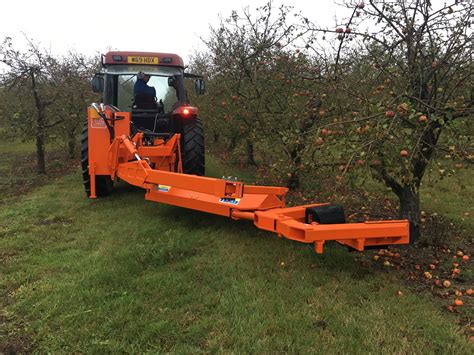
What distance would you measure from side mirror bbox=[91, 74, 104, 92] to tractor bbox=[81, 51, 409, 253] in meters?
0.02

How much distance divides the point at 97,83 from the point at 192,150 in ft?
6.98

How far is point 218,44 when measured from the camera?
9.44 meters

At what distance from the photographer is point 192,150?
277 inches

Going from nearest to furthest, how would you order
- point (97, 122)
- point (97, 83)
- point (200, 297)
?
1. point (200, 297)
2. point (97, 122)
3. point (97, 83)

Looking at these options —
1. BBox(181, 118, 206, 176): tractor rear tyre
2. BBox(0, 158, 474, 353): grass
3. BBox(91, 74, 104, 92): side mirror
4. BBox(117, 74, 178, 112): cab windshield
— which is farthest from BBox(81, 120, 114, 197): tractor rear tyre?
BBox(0, 158, 474, 353): grass

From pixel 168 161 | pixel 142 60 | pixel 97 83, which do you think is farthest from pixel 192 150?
pixel 97 83

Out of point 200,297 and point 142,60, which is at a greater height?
point 142,60

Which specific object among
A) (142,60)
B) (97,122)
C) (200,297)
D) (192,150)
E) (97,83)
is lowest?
(200,297)

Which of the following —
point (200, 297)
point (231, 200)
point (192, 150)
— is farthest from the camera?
point (192, 150)

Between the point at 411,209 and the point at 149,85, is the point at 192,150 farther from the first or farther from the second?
the point at 411,209

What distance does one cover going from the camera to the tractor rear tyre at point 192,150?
23.1 feet

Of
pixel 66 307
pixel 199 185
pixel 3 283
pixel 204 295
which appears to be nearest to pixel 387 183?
pixel 199 185

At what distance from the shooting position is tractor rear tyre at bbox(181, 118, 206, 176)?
7.03 metres

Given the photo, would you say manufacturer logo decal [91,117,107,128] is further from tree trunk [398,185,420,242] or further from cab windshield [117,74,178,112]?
tree trunk [398,185,420,242]
